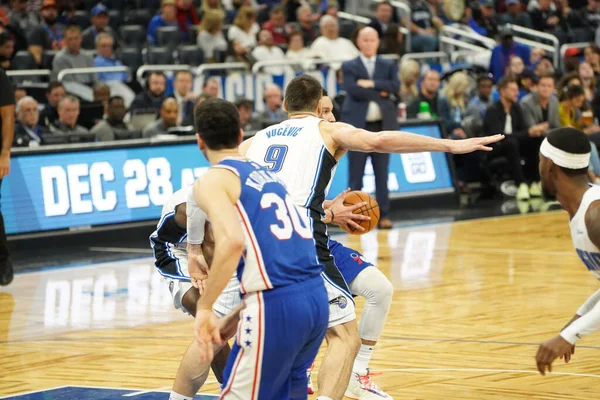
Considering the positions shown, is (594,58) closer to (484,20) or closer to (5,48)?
(484,20)

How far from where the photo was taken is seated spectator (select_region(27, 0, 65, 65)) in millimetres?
16750

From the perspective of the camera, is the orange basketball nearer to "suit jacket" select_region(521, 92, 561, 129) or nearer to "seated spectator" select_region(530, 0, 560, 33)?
"suit jacket" select_region(521, 92, 561, 129)

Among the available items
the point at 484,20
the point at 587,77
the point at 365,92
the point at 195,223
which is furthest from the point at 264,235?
the point at 484,20

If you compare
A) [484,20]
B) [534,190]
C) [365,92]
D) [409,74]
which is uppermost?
[365,92]

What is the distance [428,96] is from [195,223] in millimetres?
12055

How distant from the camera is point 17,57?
16.2 m

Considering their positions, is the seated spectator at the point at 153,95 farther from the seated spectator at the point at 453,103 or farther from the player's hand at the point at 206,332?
the player's hand at the point at 206,332

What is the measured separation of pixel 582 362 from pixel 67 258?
6699mm

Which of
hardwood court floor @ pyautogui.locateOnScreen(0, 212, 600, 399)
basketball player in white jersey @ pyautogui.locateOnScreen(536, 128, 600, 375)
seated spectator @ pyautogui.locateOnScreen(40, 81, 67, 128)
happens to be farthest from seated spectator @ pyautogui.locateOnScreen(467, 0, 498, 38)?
basketball player in white jersey @ pyautogui.locateOnScreen(536, 128, 600, 375)

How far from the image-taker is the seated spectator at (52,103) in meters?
14.6

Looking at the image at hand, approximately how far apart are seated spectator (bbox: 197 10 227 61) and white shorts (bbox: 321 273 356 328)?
1233 cm

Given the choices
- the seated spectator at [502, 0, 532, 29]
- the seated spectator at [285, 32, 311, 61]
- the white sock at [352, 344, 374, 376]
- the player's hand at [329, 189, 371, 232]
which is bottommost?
the seated spectator at [502, 0, 532, 29]

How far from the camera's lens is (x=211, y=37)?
1820cm

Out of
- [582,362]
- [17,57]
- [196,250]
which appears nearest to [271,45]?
[17,57]
